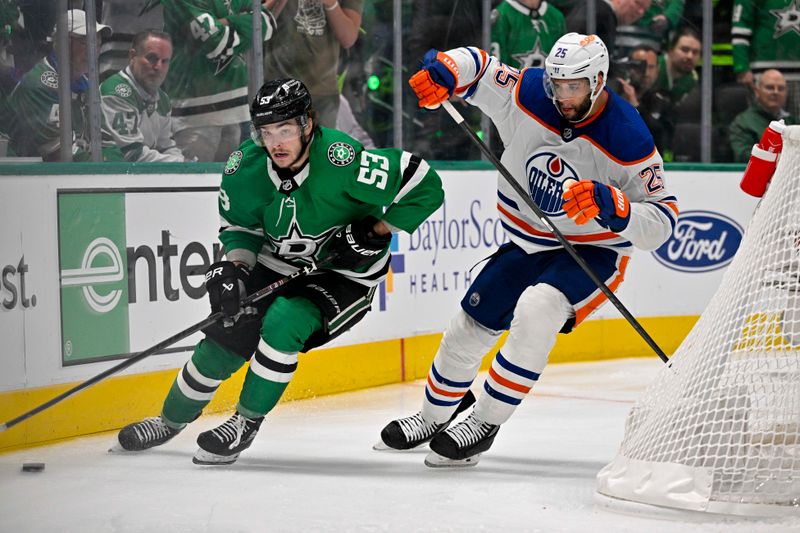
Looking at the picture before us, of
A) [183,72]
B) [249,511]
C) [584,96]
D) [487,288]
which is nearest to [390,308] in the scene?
[183,72]

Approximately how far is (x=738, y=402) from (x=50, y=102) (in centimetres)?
230

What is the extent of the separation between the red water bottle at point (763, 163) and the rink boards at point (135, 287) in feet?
6.19

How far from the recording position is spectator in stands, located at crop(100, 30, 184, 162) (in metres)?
4.06

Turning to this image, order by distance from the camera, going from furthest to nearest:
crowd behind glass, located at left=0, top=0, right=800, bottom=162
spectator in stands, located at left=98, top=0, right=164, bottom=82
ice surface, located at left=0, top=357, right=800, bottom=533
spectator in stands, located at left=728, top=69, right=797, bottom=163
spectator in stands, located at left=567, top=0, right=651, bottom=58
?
spectator in stands, located at left=728, top=69, right=797, bottom=163, spectator in stands, located at left=567, top=0, right=651, bottom=58, spectator in stands, located at left=98, top=0, right=164, bottom=82, crowd behind glass, located at left=0, top=0, right=800, bottom=162, ice surface, located at left=0, top=357, right=800, bottom=533

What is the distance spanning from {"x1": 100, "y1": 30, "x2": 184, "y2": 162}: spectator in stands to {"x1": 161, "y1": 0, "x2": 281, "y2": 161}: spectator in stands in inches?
1.8

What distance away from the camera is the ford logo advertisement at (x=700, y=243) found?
5977 mm

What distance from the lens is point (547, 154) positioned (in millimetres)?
3346

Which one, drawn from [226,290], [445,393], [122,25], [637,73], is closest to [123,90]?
[122,25]

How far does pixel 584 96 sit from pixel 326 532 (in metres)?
1.35

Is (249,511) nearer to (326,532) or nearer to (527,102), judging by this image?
(326,532)

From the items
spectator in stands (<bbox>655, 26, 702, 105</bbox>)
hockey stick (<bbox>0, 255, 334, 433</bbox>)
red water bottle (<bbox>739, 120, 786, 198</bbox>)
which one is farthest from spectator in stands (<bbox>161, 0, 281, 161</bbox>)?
spectator in stands (<bbox>655, 26, 702, 105</bbox>)

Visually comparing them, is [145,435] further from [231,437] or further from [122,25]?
[122,25]

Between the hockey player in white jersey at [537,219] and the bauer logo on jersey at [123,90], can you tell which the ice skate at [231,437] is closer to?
the hockey player in white jersey at [537,219]

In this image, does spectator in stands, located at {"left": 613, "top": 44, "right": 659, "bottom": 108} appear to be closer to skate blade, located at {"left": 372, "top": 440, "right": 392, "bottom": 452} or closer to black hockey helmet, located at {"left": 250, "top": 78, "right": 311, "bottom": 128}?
skate blade, located at {"left": 372, "top": 440, "right": 392, "bottom": 452}
